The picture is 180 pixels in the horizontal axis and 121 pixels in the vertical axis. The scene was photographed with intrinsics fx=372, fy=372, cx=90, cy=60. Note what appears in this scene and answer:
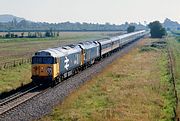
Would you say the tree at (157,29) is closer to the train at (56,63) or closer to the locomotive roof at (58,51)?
the train at (56,63)

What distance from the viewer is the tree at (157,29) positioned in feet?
484

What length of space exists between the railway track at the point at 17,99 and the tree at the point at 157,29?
389ft

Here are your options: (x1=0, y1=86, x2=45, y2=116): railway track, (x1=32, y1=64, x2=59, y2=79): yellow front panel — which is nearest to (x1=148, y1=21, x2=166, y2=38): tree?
(x1=32, y1=64, x2=59, y2=79): yellow front panel

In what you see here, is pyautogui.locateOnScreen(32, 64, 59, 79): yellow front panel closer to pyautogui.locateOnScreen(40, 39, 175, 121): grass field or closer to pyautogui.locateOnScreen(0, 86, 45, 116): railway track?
pyautogui.locateOnScreen(0, 86, 45, 116): railway track

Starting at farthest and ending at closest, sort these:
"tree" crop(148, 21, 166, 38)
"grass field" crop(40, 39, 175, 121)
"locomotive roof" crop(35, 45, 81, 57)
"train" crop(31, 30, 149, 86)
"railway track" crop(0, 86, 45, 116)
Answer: "tree" crop(148, 21, 166, 38) → "locomotive roof" crop(35, 45, 81, 57) → "train" crop(31, 30, 149, 86) → "railway track" crop(0, 86, 45, 116) → "grass field" crop(40, 39, 175, 121)

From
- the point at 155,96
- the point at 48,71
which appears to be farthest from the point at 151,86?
the point at 48,71

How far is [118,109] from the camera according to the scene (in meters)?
25.1

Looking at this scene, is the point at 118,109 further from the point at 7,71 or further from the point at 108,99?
the point at 7,71

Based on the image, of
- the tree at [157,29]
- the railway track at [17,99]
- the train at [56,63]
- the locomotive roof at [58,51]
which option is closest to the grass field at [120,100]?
the train at [56,63]

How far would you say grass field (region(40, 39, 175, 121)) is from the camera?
77.4ft

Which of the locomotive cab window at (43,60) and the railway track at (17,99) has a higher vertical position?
the locomotive cab window at (43,60)

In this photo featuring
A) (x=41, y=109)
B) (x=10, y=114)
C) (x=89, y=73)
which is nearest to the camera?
(x=10, y=114)

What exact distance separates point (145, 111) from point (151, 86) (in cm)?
1021

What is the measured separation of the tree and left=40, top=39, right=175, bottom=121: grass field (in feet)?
355
